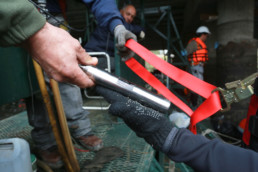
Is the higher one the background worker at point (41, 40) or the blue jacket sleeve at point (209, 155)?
the background worker at point (41, 40)

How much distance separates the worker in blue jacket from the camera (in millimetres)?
1598

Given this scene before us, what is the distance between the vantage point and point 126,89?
2.66 ft

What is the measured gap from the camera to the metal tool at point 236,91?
35.1 inches

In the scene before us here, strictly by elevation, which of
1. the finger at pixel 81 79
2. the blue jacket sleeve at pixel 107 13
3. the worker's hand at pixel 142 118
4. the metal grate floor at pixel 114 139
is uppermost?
the blue jacket sleeve at pixel 107 13

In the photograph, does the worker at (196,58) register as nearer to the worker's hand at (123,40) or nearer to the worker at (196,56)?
the worker at (196,56)

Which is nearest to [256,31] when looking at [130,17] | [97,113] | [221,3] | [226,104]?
[221,3]

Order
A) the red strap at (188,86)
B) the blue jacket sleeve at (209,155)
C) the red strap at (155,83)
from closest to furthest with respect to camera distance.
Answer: the blue jacket sleeve at (209,155) → the red strap at (188,86) → the red strap at (155,83)

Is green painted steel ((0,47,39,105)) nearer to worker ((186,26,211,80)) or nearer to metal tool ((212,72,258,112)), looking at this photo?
metal tool ((212,72,258,112))

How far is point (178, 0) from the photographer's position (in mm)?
7824

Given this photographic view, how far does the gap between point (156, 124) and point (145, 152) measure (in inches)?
44.7

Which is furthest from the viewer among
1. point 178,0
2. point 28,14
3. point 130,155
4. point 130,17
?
point 178,0

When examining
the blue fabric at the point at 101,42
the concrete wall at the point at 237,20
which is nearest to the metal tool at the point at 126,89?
the blue fabric at the point at 101,42

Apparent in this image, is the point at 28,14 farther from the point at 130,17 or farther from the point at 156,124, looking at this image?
the point at 130,17

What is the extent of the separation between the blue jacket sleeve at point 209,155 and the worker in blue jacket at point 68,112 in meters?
1.04
